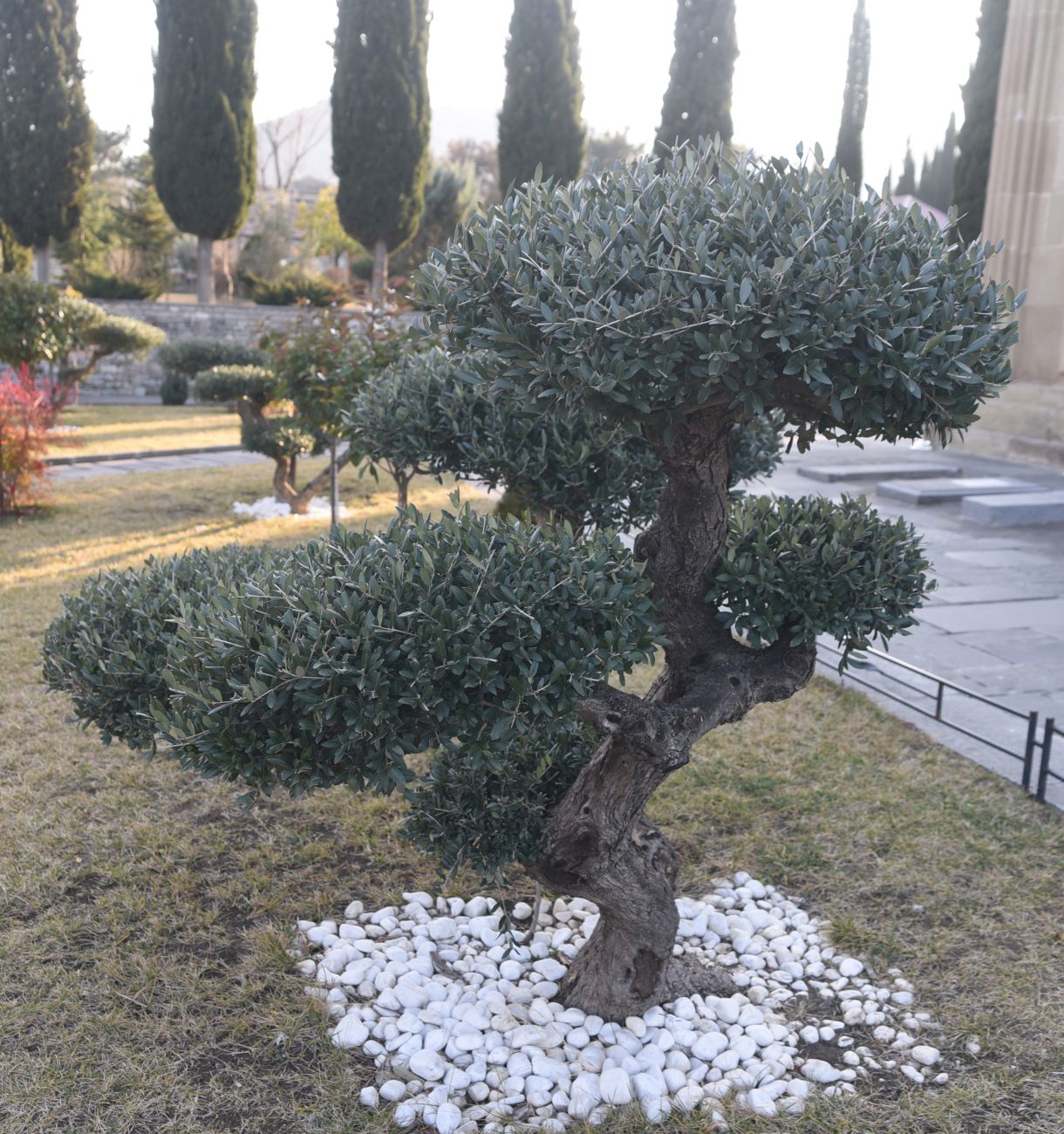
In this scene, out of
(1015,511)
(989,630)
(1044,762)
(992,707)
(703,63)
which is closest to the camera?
(1044,762)

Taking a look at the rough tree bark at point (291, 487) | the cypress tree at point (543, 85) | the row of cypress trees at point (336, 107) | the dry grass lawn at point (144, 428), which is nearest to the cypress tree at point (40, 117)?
the row of cypress trees at point (336, 107)

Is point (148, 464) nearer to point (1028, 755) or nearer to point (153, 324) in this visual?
point (153, 324)

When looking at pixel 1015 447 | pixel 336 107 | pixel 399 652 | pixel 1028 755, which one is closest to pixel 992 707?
pixel 1028 755

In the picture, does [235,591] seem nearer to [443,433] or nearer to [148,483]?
[443,433]

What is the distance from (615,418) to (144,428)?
16378 mm

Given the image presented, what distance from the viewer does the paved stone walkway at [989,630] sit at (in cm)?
532

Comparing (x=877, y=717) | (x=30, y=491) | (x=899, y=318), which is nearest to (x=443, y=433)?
(x=899, y=318)

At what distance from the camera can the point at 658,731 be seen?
2.81m

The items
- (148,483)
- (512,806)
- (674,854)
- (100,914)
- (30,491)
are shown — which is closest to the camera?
(512,806)

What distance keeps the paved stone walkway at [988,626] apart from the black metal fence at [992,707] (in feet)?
0.13

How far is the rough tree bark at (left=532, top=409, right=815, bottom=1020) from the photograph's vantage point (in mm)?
2818

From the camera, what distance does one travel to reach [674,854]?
10.7 feet

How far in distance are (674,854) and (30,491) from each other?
30.2 feet

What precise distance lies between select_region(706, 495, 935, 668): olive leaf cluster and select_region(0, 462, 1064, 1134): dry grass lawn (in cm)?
122
